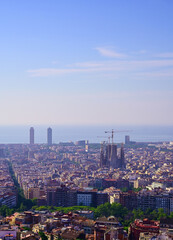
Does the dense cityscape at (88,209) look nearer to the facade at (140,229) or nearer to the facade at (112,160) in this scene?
the facade at (140,229)

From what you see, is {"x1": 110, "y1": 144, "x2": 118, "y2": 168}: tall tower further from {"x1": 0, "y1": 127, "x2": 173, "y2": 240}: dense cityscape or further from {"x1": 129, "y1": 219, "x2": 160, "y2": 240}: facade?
{"x1": 129, "y1": 219, "x2": 160, "y2": 240}: facade

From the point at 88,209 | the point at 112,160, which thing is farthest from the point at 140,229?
the point at 112,160

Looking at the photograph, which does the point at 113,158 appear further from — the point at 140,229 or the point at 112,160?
the point at 140,229

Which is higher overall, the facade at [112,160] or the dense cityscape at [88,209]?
the facade at [112,160]

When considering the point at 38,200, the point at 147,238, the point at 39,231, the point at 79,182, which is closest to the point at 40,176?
the point at 79,182

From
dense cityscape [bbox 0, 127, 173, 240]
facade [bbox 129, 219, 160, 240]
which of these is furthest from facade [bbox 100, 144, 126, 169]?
facade [bbox 129, 219, 160, 240]

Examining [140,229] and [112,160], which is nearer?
[140,229]

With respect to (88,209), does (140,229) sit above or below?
above

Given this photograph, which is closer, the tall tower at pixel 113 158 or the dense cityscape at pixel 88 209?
the dense cityscape at pixel 88 209

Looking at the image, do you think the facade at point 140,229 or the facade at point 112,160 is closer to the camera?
the facade at point 140,229

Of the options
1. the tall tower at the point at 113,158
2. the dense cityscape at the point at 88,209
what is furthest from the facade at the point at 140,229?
the tall tower at the point at 113,158

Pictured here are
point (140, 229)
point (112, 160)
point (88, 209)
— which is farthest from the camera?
point (112, 160)
